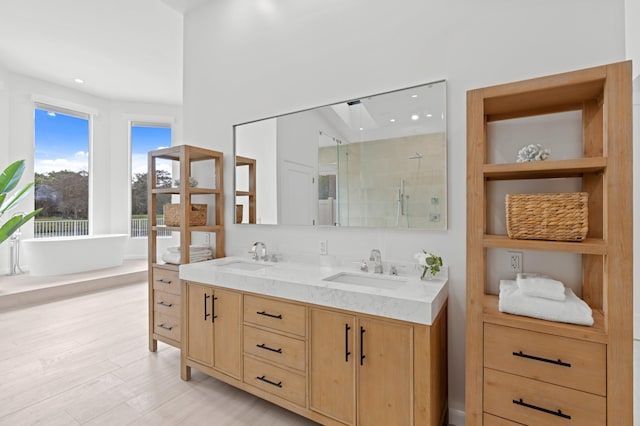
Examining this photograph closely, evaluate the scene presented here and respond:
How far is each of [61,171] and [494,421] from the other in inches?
281

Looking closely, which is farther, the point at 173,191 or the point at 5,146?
the point at 5,146

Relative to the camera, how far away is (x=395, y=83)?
204 cm

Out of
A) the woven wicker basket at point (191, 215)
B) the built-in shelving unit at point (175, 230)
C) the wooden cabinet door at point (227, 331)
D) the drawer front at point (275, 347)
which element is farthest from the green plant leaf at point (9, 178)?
the drawer front at point (275, 347)

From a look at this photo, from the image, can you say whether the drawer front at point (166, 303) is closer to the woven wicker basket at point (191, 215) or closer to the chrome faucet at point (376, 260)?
the woven wicker basket at point (191, 215)

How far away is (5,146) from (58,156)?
834 mm

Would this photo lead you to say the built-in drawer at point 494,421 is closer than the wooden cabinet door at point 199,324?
Yes

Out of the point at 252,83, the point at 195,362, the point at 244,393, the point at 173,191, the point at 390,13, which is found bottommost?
the point at 244,393

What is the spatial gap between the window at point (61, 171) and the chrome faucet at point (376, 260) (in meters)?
6.14

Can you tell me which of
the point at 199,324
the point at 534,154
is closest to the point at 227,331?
the point at 199,324

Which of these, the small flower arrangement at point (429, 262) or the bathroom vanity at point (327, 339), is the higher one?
the small flower arrangement at point (429, 262)

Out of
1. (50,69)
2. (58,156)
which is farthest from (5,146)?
(50,69)

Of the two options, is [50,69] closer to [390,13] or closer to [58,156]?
[58,156]

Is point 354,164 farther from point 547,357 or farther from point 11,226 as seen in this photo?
point 11,226

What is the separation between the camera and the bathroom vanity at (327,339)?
1467 millimetres
